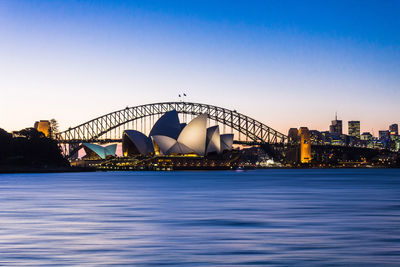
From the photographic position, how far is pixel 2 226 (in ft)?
79.5

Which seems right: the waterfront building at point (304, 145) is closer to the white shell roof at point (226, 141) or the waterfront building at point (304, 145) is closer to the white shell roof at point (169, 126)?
the white shell roof at point (226, 141)

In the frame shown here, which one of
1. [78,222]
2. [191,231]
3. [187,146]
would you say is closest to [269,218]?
[191,231]

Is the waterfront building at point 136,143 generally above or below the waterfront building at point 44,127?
below

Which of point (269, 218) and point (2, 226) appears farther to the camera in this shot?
point (269, 218)

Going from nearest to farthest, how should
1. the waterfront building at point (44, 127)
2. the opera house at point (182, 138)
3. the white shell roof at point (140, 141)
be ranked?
the opera house at point (182, 138) < the white shell roof at point (140, 141) < the waterfront building at point (44, 127)

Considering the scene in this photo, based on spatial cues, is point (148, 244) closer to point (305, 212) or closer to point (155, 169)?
point (305, 212)

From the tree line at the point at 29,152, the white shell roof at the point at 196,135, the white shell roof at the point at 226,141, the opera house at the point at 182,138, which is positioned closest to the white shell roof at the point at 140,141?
the opera house at the point at 182,138

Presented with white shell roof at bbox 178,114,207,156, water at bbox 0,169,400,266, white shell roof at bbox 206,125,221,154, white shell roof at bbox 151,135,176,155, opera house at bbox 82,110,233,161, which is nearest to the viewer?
water at bbox 0,169,400,266

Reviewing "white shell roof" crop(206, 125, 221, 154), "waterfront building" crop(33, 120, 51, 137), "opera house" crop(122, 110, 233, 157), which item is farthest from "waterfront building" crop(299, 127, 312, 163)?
"waterfront building" crop(33, 120, 51, 137)

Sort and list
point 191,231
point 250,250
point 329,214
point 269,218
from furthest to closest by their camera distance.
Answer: point 329,214
point 269,218
point 191,231
point 250,250

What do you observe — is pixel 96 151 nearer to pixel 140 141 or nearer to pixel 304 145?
pixel 140 141

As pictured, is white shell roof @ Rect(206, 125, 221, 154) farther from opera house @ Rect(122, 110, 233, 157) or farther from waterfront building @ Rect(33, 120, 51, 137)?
waterfront building @ Rect(33, 120, 51, 137)

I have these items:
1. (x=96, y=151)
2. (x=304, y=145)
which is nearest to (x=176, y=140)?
(x=96, y=151)

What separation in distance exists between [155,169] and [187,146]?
1611cm
